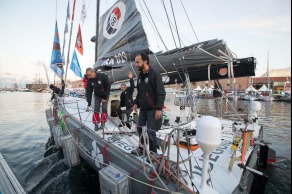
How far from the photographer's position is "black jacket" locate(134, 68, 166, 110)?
7.99 feet

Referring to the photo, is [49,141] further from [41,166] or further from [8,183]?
[8,183]

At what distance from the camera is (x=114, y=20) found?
4887 mm

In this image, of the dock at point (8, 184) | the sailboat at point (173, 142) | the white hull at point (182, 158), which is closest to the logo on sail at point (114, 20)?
the sailboat at point (173, 142)

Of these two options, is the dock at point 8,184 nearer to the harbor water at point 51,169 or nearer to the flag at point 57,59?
the harbor water at point 51,169

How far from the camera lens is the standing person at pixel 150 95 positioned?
2.45 m

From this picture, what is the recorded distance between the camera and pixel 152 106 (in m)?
2.55

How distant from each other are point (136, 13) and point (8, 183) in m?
4.58

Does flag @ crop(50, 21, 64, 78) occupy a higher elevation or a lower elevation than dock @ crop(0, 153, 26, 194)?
higher

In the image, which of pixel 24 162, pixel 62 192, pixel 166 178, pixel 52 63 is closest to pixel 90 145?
pixel 62 192

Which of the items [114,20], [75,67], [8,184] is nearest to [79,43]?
[75,67]

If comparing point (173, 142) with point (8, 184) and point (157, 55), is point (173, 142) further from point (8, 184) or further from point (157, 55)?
point (8, 184)

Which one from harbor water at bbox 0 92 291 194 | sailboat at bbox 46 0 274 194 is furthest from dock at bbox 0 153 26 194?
sailboat at bbox 46 0 274 194

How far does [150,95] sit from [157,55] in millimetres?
1524

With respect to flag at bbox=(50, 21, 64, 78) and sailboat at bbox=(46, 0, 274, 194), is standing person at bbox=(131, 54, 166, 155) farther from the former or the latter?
flag at bbox=(50, 21, 64, 78)
